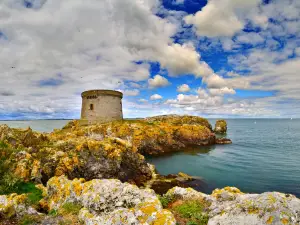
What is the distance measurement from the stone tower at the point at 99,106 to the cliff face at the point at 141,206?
36.0 metres

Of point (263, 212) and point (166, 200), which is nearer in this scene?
point (263, 212)

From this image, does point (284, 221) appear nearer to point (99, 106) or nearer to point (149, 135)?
point (149, 135)

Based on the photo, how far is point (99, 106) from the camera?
158 ft

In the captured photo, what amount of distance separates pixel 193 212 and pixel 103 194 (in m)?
4.41

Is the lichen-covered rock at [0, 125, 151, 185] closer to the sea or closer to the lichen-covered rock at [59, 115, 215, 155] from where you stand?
the sea

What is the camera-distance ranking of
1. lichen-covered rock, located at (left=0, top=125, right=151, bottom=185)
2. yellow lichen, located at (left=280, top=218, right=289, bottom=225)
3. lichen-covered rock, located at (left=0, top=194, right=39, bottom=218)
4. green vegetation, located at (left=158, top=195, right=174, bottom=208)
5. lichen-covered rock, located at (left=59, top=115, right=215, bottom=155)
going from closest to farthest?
1. yellow lichen, located at (left=280, top=218, right=289, bottom=225)
2. lichen-covered rock, located at (left=0, top=194, right=39, bottom=218)
3. green vegetation, located at (left=158, top=195, right=174, bottom=208)
4. lichen-covered rock, located at (left=0, top=125, right=151, bottom=185)
5. lichen-covered rock, located at (left=59, top=115, right=215, bottom=155)

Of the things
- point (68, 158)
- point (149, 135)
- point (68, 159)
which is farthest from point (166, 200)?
point (149, 135)

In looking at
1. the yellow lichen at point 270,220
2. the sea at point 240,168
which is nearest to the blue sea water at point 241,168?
the sea at point 240,168

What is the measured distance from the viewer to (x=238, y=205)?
7.00m

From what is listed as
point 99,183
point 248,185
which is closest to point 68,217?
point 99,183

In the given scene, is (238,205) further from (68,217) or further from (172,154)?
(172,154)

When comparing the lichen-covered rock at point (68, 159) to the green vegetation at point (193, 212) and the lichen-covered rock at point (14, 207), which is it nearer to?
the lichen-covered rock at point (14, 207)

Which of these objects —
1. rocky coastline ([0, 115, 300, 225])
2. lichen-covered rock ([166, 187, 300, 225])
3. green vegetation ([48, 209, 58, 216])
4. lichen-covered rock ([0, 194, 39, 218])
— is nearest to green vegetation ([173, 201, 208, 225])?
rocky coastline ([0, 115, 300, 225])

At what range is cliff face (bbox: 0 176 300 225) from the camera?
634 centimetres
